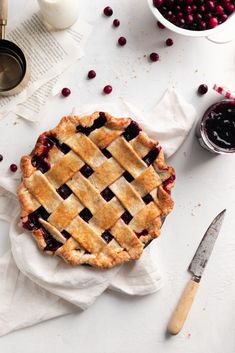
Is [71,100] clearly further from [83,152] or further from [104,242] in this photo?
[104,242]

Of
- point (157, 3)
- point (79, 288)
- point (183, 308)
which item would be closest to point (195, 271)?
point (183, 308)

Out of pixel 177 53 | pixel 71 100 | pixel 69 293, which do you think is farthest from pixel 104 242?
pixel 177 53

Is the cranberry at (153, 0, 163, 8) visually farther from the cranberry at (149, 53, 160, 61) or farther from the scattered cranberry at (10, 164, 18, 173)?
the scattered cranberry at (10, 164, 18, 173)

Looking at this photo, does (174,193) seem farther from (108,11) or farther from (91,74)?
(108,11)

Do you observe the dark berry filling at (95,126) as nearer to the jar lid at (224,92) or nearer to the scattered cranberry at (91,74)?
the scattered cranberry at (91,74)

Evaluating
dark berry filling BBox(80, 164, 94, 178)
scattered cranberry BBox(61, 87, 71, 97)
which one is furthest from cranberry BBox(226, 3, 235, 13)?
dark berry filling BBox(80, 164, 94, 178)

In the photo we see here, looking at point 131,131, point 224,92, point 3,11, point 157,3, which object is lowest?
point 224,92
